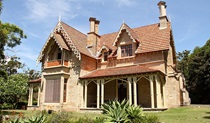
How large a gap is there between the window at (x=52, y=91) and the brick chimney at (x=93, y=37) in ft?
21.8

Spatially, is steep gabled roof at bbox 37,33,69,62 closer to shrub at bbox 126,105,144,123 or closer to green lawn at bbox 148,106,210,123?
green lawn at bbox 148,106,210,123

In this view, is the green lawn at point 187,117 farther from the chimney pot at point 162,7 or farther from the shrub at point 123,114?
the chimney pot at point 162,7

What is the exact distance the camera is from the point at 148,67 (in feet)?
74.9

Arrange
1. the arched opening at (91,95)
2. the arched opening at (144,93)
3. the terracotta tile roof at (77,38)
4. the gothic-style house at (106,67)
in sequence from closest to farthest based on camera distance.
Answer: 1. the gothic-style house at (106,67)
2. the arched opening at (144,93)
3. the arched opening at (91,95)
4. the terracotta tile roof at (77,38)

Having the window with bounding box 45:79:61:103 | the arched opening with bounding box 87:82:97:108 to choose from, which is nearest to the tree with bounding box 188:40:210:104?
the arched opening with bounding box 87:82:97:108

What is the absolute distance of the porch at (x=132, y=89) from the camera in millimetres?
20156

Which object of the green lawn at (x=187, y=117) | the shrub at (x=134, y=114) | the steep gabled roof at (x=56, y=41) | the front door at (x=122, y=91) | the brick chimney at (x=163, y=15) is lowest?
the green lawn at (x=187, y=117)

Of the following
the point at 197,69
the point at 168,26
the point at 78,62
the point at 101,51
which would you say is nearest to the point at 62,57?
the point at 78,62

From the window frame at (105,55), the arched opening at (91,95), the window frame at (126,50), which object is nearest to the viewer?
the window frame at (126,50)

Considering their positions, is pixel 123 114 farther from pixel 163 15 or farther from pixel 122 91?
pixel 163 15

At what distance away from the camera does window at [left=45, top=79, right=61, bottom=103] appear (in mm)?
24750

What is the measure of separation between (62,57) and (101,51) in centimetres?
525

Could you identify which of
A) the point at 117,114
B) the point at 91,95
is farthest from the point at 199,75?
the point at 117,114

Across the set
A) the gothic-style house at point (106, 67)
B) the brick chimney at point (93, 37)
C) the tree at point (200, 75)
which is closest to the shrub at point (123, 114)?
the gothic-style house at point (106, 67)
